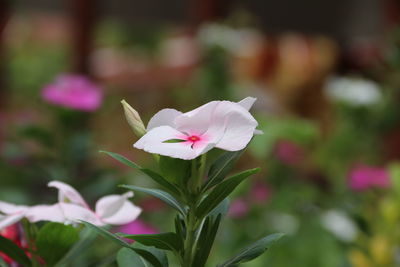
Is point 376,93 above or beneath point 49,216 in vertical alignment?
beneath

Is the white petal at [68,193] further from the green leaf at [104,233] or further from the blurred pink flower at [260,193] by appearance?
the blurred pink flower at [260,193]

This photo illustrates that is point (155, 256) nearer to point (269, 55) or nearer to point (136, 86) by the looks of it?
point (136, 86)

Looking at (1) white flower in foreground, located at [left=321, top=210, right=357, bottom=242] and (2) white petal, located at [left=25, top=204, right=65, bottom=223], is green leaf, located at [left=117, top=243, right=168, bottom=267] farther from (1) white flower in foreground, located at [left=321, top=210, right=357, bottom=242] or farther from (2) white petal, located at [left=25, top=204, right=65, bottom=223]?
(1) white flower in foreground, located at [left=321, top=210, right=357, bottom=242]

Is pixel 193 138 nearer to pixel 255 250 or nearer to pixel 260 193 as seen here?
pixel 255 250

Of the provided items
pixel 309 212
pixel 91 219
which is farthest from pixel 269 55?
pixel 91 219

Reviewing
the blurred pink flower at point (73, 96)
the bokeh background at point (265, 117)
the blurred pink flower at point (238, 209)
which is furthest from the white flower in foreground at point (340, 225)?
the blurred pink flower at point (73, 96)

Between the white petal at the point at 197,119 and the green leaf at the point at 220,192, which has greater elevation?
the white petal at the point at 197,119
